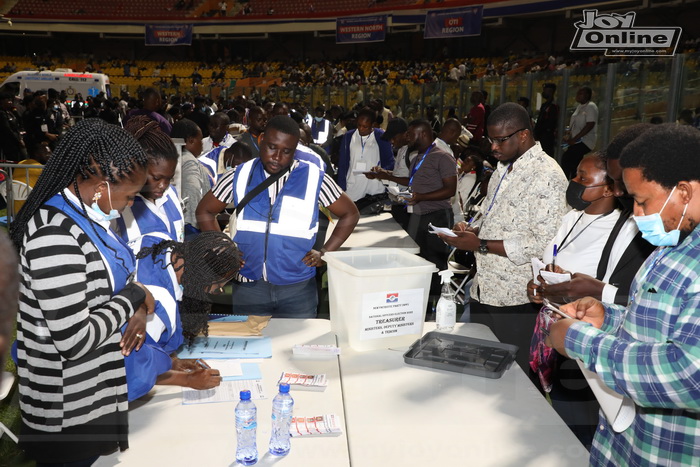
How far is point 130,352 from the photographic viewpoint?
5.63ft

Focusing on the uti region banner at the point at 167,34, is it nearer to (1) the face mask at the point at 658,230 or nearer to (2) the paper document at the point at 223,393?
(2) the paper document at the point at 223,393

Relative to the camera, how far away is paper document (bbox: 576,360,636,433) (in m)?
1.52

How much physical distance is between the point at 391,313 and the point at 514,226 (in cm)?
76

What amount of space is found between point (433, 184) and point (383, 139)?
171cm

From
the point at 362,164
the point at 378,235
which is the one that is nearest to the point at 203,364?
the point at 378,235

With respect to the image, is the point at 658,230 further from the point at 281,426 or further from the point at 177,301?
Result: the point at 177,301

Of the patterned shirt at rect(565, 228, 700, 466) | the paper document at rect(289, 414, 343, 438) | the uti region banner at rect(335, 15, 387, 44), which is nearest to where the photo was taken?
the patterned shirt at rect(565, 228, 700, 466)

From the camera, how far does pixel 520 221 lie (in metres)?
2.72

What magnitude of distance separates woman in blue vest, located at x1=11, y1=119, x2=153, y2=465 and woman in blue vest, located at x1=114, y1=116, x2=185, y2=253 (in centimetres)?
46

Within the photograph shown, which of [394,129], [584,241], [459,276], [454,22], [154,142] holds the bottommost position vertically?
[459,276]

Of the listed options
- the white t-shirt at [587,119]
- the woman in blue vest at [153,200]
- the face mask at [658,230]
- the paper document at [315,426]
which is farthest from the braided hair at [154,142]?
the white t-shirt at [587,119]

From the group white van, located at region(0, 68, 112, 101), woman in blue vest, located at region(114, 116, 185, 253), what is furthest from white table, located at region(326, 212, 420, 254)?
white van, located at region(0, 68, 112, 101)

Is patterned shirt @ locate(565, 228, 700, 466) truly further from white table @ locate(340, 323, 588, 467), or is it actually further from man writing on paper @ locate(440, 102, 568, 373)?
man writing on paper @ locate(440, 102, 568, 373)

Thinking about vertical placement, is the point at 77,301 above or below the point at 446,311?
above
